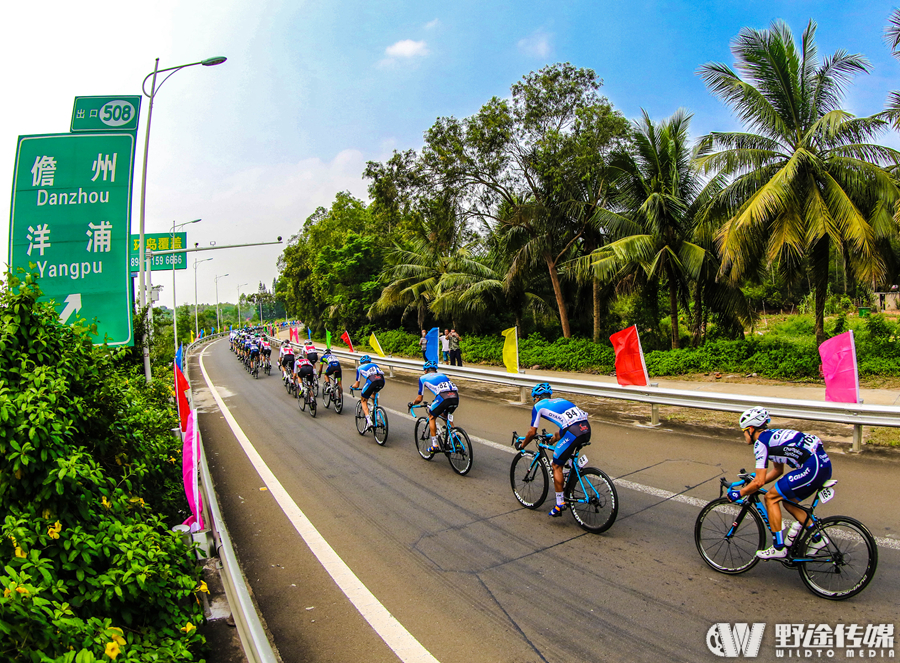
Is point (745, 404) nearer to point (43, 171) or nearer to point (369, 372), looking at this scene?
point (369, 372)

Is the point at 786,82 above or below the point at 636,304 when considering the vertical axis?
above

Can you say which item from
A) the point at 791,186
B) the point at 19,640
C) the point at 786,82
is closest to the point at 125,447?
the point at 19,640

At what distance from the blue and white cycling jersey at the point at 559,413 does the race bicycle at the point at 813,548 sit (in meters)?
1.54

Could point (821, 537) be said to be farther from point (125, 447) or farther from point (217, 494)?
point (217, 494)

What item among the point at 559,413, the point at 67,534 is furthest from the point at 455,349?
the point at 67,534

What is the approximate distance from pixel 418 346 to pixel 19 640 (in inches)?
1081

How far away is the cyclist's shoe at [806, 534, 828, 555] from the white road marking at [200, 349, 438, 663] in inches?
122

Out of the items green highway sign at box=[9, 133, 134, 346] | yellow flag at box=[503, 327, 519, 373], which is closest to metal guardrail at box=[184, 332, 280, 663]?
green highway sign at box=[9, 133, 134, 346]

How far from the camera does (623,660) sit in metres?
3.73

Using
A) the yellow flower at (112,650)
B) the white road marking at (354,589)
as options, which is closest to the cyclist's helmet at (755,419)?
the white road marking at (354,589)

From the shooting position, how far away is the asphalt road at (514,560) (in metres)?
4.09

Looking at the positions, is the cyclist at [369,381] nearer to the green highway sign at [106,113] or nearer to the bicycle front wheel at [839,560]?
the green highway sign at [106,113]

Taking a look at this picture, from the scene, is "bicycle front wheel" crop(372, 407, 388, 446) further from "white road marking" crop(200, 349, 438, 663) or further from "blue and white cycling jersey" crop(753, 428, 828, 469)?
"blue and white cycling jersey" crop(753, 428, 828, 469)

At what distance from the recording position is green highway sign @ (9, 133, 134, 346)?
4.99m
